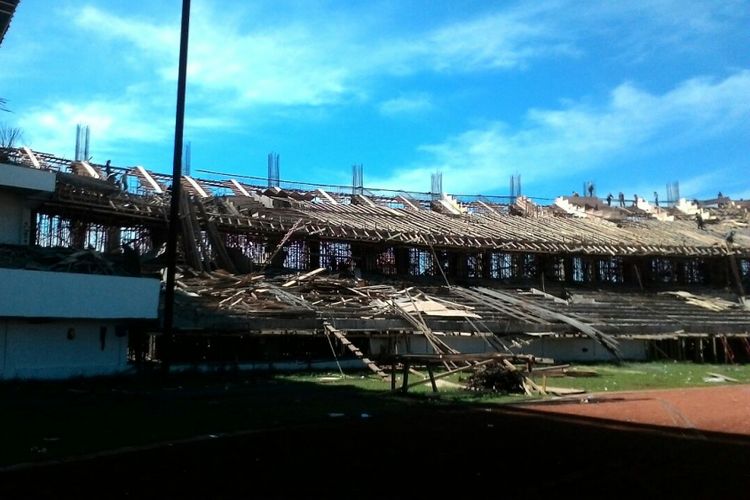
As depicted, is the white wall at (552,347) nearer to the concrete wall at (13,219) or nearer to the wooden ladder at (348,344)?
the wooden ladder at (348,344)

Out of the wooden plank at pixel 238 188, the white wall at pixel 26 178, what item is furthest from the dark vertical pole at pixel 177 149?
the wooden plank at pixel 238 188

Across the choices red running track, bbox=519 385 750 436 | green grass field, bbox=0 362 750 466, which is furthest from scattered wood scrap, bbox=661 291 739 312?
red running track, bbox=519 385 750 436

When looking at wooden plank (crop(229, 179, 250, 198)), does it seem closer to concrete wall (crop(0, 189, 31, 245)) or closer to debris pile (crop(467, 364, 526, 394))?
concrete wall (crop(0, 189, 31, 245))

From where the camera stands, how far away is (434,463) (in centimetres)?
958

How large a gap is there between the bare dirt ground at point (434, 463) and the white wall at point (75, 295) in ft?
32.0

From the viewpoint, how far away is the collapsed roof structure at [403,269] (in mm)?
25625

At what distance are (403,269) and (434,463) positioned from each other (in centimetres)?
2824

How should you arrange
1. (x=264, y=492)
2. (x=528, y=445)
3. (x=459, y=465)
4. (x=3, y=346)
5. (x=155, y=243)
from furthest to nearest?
(x=155, y=243) → (x=3, y=346) → (x=528, y=445) → (x=459, y=465) → (x=264, y=492)

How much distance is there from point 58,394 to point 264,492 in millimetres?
10487

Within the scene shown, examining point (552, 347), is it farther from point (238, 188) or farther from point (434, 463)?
point (434, 463)

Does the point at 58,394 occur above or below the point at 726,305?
below

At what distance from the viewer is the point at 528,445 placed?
11109 mm

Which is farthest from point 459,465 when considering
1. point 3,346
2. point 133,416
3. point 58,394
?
point 3,346

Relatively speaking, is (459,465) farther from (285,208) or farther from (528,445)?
(285,208)
